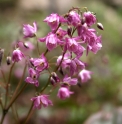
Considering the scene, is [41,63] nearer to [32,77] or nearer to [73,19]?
[32,77]

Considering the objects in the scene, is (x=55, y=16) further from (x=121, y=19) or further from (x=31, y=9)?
(x=31, y=9)

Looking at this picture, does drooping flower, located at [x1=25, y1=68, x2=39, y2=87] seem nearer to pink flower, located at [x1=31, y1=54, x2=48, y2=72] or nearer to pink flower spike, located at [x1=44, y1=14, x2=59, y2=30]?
pink flower, located at [x1=31, y1=54, x2=48, y2=72]

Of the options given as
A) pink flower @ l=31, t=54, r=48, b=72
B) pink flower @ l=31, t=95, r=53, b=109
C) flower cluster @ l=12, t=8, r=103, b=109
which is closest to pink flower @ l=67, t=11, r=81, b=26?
flower cluster @ l=12, t=8, r=103, b=109

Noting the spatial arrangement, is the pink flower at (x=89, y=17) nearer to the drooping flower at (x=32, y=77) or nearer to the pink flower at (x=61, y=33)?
the pink flower at (x=61, y=33)

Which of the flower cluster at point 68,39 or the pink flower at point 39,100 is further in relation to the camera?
the pink flower at point 39,100

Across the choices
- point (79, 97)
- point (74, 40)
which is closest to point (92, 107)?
point (79, 97)

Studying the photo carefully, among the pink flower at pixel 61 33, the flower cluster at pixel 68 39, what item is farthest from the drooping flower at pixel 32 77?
the pink flower at pixel 61 33

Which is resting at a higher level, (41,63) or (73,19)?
(73,19)

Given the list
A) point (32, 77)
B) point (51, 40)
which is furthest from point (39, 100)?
point (51, 40)

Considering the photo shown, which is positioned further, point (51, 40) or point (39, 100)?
point (39, 100)
